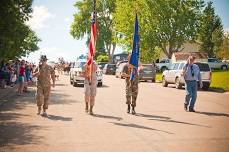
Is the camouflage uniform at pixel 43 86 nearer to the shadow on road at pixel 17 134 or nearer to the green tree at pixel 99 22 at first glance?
the shadow on road at pixel 17 134

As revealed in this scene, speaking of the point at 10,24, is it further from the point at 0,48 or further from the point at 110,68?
the point at 110,68

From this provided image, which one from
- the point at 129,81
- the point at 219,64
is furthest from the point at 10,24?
the point at 219,64

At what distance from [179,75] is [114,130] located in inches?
636

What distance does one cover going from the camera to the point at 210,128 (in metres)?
9.90

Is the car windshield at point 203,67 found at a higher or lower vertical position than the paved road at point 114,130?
higher

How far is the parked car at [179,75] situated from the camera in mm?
24312

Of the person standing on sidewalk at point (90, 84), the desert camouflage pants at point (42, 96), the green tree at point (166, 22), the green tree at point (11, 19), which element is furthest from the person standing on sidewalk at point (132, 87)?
the green tree at point (166, 22)

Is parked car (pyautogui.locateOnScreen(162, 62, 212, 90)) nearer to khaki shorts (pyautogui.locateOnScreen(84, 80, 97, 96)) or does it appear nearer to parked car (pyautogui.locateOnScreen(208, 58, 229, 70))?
khaki shorts (pyautogui.locateOnScreen(84, 80, 97, 96))

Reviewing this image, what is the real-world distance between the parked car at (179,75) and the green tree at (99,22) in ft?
181

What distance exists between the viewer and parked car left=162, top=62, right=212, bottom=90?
79.8ft

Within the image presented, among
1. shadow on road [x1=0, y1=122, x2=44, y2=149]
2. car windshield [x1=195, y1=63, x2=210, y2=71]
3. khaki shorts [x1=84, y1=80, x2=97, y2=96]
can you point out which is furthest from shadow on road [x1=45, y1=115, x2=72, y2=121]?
car windshield [x1=195, y1=63, x2=210, y2=71]

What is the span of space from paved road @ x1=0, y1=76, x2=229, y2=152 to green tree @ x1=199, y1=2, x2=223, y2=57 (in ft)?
240

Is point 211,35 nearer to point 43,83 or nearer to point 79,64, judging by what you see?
point 79,64

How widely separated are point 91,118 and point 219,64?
179ft
